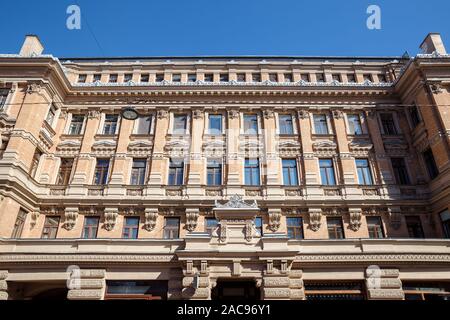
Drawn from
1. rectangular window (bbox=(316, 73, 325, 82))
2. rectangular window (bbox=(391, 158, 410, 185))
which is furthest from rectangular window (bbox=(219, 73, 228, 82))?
rectangular window (bbox=(391, 158, 410, 185))

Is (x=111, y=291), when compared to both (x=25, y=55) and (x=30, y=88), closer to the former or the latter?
(x=30, y=88)

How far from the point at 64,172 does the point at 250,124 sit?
568 inches

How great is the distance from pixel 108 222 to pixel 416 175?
2158 cm

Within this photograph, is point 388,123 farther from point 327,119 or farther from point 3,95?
point 3,95

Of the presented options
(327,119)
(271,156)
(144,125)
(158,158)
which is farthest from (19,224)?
(327,119)

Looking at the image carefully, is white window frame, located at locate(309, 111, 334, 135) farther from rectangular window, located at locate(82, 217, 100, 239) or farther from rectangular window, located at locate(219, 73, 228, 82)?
rectangular window, located at locate(82, 217, 100, 239)

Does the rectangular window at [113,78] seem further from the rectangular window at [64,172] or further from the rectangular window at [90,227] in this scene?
the rectangular window at [90,227]

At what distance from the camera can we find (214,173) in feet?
71.3

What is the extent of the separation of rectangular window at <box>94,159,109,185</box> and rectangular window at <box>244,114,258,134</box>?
1086 cm

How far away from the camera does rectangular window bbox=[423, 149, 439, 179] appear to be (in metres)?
20.2

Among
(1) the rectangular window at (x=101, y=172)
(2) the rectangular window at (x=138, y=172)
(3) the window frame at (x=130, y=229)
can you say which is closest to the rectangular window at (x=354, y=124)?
(2) the rectangular window at (x=138, y=172)

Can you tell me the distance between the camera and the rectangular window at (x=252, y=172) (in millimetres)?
21375
